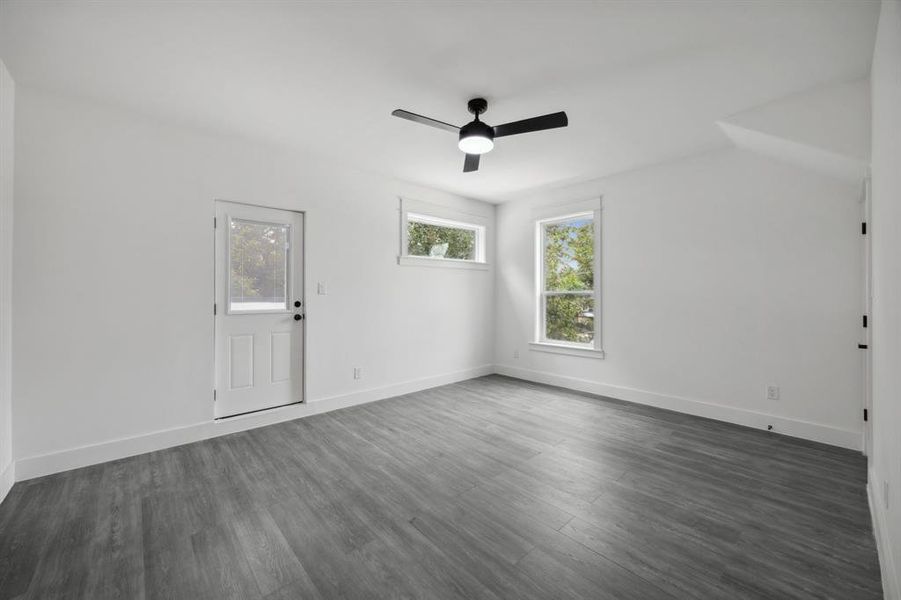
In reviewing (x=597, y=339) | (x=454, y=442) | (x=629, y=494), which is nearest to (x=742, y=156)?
(x=597, y=339)

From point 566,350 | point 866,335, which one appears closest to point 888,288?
point 866,335

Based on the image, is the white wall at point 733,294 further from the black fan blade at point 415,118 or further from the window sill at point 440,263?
the black fan blade at point 415,118

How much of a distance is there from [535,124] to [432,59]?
80cm

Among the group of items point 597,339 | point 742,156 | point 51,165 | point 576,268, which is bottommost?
point 597,339

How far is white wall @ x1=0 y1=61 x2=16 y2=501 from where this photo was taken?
7.93ft

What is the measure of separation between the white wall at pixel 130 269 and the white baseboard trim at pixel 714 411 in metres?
2.81

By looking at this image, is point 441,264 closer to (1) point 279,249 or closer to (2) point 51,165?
(1) point 279,249

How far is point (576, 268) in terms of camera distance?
5.08 metres

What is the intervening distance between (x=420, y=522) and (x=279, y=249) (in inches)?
116

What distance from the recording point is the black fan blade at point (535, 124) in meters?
2.49

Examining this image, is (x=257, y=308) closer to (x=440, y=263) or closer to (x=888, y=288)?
(x=440, y=263)

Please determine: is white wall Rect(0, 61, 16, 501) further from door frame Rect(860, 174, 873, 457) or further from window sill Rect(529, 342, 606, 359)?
door frame Rect(860, 174, 873, 457)

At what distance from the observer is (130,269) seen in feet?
9.92

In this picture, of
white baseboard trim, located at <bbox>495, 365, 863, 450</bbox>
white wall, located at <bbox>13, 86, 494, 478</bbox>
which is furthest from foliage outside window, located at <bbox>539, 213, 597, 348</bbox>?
white wall, located at <bbox>13, 86, 494, 478</bbox>
